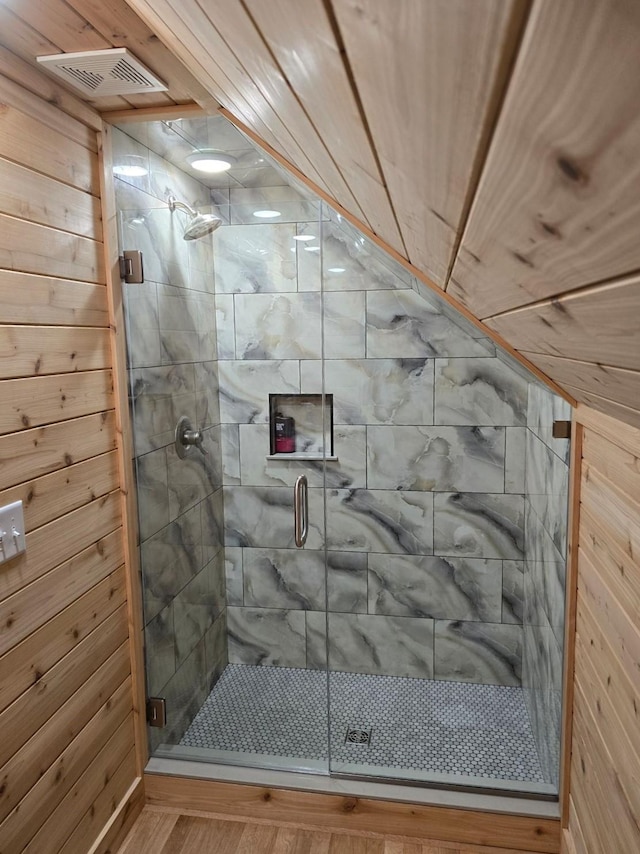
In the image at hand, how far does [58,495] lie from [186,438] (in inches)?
26.3

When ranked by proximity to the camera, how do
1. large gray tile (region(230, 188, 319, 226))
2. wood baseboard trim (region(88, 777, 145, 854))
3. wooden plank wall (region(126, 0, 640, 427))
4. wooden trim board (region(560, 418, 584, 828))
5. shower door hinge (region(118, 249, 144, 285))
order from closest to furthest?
wooden plank wall (region(126, 0, 640, 427)) < wooden trim board (region(560, 418, 584, 828)) < wood baseboard trim (region(88, 777, 145, 854)) < shower door hinge (region(118, 249, 144, 285)) < large gray tile (region(230, 188, 319, 226))

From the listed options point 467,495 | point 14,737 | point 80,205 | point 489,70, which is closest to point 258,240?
point 80,205

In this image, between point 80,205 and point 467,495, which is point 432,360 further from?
point 80,205

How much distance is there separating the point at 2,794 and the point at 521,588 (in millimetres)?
1885

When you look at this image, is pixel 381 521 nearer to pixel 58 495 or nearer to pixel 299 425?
pixel 299 425

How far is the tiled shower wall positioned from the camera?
89.0 inches

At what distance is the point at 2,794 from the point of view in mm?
1415

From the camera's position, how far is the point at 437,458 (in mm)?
2475

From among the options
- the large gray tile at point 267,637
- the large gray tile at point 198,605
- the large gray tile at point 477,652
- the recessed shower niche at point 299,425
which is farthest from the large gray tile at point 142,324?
the large gray tile at point 477,652

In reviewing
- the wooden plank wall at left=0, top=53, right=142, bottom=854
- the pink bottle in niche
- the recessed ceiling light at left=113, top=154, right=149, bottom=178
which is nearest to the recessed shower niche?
the pink bottle in niche

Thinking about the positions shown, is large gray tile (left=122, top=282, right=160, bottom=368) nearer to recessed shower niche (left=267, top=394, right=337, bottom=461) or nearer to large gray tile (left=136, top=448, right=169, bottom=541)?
large gray tile (left=136, top=448, right=169, bottom=541)

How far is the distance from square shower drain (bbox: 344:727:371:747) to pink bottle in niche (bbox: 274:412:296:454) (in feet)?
3.46

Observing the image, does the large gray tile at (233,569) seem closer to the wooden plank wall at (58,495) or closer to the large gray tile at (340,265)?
the wooden plank wall at (58,495)

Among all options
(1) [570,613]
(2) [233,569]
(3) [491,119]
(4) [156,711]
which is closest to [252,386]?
(2) [233,569]
